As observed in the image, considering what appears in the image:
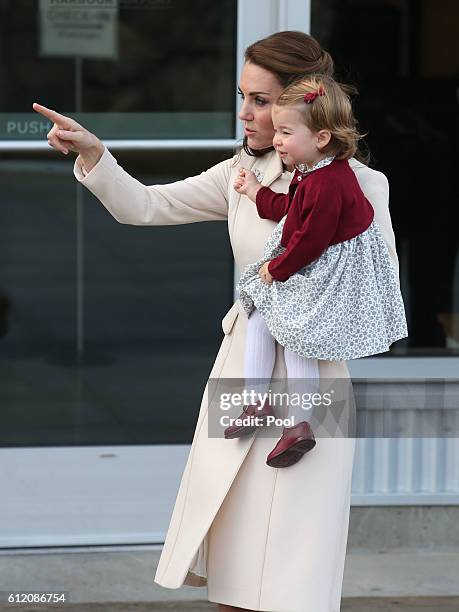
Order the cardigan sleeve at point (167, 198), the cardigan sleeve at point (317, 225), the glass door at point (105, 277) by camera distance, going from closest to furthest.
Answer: the cardigan sleeve at point (317, 225)
the cardigan sleeve at point (167, 198)
the glass door at point (105, 277)

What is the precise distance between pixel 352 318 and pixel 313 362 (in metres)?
0.16

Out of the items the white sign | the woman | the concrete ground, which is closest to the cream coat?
the woman

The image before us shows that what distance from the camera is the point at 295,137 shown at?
122 inches

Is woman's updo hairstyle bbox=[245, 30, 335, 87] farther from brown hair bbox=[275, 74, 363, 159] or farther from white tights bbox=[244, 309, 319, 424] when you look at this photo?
white tights bbox=[244, 309, 319, 424]

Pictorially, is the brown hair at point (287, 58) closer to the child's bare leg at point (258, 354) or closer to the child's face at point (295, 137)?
the child's face at point (295, 137)

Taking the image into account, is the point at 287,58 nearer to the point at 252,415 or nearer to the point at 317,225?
the point at 317,225

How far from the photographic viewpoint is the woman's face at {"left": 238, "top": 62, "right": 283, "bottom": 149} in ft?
10.6

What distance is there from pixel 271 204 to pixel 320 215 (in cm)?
20

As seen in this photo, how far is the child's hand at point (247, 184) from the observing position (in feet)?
10.7

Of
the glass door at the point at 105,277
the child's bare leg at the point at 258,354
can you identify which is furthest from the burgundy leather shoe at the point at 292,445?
the glass door at the point at 105,277

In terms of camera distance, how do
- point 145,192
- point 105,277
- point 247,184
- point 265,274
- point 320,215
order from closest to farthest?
point 320,215 → point 265,274 → point 247,184 → point 145,192 → point 105,277

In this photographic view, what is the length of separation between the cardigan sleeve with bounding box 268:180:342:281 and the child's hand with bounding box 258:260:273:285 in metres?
0.09

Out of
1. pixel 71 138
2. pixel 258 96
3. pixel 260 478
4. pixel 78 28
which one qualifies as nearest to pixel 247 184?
pixel 258 96

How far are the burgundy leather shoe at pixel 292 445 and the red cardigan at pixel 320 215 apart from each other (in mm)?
361
